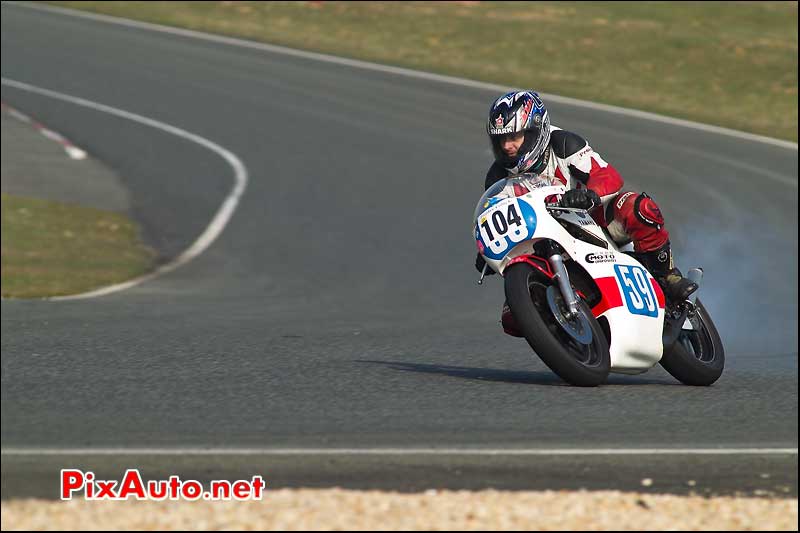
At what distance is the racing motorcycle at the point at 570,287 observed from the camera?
299 inches

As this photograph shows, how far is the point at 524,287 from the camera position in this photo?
24.7 ft

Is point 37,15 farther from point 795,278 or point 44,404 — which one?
point 44,404

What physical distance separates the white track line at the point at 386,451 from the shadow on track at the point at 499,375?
1.81m

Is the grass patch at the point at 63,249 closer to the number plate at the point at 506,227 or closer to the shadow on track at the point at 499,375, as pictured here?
the shadow on track at the point at 499,375

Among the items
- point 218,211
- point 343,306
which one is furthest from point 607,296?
point 218,211

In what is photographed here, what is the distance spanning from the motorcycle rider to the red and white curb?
15142 millimetres

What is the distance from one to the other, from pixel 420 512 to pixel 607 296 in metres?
2.94

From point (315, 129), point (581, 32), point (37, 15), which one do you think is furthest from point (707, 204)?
point (37, 15)

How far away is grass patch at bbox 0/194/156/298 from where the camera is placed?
14289 mm

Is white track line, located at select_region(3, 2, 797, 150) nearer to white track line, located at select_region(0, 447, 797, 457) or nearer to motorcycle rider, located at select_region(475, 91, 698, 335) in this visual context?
motorcycle rider, located at select_region(475, 91, 698, 335)

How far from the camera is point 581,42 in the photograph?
107 feet

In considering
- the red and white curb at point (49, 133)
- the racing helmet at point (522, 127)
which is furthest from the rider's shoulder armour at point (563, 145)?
the red and white curb at point (49, 133)

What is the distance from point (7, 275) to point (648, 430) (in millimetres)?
9365

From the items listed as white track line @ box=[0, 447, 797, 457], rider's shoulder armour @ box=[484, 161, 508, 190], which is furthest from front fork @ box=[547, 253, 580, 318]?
white track line @ box=[0, 447, 797, 457]
